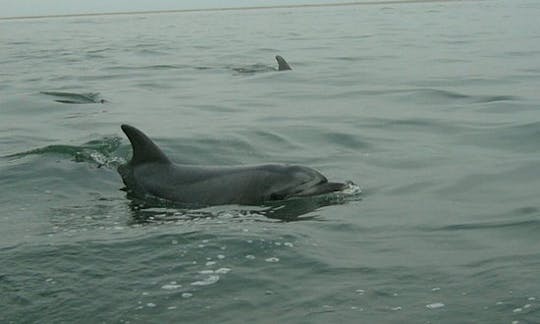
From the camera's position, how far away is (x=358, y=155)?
11648 mm

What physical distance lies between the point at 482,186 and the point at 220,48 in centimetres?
2515

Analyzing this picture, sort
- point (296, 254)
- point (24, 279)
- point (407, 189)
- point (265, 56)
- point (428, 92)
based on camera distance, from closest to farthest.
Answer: point (24, 279), point (296, 254), point (407, 189), point (428, 92), point (265, 56)

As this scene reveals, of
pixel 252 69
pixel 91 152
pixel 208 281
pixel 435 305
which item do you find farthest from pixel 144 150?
pixel 252 69

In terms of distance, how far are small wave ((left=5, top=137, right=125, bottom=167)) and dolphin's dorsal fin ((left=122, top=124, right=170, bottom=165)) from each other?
1.57m

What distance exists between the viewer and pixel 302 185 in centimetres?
912

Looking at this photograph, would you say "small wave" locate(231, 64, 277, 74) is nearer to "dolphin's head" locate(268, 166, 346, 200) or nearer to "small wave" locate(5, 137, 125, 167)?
"small wave" locate(5, 137, 125, 167)

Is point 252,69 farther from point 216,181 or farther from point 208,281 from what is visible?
point 208,281

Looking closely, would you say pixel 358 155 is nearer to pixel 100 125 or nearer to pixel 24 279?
pixel 100 125

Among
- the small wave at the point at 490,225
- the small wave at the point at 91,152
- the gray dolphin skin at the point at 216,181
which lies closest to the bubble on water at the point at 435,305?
the small wave at the point at 490,225

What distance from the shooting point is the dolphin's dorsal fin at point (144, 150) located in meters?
9.27

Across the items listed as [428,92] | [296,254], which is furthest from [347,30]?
[296,254]

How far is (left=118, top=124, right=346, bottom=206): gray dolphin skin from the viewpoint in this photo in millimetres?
8953

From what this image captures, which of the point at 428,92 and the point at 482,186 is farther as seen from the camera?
the point at 428,92

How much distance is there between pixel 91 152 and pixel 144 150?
2.49 m
